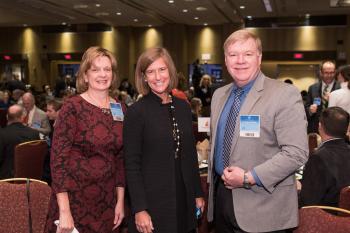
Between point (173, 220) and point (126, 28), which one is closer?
point (173, 220)

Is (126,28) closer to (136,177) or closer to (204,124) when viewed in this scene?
(204,124)

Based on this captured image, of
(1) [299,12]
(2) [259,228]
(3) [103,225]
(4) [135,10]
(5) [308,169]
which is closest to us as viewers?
(2) [259,228]

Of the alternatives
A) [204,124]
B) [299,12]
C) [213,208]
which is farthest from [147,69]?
[299,12]

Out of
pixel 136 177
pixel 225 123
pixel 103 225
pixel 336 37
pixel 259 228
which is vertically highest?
pixel 336 37

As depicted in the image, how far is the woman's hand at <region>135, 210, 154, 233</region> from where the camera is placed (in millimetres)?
1912

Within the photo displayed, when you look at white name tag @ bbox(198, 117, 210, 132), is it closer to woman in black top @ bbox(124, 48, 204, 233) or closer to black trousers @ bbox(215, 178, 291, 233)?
woman in black top @ bbox(124, 48, 204, 233)

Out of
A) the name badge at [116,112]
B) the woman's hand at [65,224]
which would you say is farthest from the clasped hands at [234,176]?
the woman's hand at [65,224]

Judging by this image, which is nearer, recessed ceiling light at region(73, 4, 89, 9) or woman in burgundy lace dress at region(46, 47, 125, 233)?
woman in burgundy lace dress at region(46, 47, 125, 233)

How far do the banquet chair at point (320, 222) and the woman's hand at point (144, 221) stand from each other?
26.6 inches

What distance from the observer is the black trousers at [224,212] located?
1.78m

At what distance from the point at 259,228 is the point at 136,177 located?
0.59m

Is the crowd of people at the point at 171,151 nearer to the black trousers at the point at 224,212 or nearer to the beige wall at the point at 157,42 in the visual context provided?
the black trousers at the point at 224,212

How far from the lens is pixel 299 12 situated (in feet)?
44.9

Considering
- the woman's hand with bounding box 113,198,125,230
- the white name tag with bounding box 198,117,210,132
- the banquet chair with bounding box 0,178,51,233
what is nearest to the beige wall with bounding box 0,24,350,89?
the white name tag with bounding box 198,117,210,132
